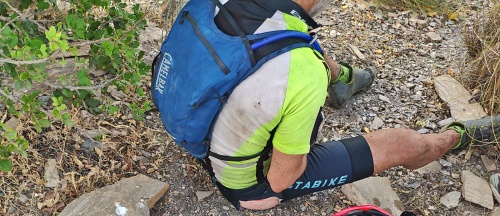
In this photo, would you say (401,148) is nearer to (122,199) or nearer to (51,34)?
(122,199)

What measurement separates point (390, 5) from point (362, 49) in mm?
754

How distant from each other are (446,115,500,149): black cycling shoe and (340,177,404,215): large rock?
0.56 metres

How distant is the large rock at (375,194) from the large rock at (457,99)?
839 mm

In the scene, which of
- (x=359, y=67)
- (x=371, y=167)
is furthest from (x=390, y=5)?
(x=371, y=167)

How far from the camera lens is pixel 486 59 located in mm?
3623

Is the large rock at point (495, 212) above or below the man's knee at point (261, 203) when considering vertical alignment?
below

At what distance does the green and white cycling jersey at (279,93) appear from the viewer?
87.6 inches

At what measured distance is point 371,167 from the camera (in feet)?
9.55

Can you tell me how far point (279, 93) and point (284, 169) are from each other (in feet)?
1.51

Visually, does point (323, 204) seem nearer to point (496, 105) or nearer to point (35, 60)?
point (496, 105)

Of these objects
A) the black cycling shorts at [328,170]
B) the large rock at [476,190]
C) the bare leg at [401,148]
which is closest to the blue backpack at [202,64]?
the black cycling shorts at [328,170]

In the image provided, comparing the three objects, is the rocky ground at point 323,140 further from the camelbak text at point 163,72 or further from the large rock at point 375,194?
the camelbak text at point 163,72

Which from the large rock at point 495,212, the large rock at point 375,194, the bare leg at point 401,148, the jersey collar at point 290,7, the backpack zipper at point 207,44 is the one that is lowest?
the large rock at point 495,212

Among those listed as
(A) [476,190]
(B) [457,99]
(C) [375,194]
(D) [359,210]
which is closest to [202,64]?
(D) [359,210]
